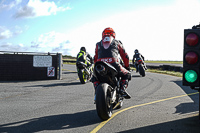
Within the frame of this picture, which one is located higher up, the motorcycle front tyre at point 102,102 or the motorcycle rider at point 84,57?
the motorcycle rider at point 84,57

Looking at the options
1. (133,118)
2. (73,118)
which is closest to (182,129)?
(133,118)

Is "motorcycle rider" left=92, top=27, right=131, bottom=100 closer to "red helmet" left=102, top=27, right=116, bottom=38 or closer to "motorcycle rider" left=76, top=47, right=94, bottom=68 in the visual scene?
"red helmet" left=102, top=27, right=116, bottom=38

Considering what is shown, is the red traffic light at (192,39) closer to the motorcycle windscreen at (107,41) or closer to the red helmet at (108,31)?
the motorcycle windscreen at (107,41)

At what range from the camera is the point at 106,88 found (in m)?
5.04

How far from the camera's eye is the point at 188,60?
377cm

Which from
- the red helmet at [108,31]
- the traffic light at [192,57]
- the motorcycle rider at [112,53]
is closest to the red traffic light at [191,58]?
the traffic light at [192,57]

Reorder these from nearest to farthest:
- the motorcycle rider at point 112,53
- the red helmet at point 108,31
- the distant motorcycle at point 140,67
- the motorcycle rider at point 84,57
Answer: the motorcycle rider at point 112,53 → the red helmet at point 108,31 → the motorcycle rider at point 84,57 → the distant motorcycle at point 140,67

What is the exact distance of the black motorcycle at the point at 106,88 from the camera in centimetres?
490

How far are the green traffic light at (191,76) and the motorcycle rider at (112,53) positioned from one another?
215 centimetres

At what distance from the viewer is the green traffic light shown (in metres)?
3.72

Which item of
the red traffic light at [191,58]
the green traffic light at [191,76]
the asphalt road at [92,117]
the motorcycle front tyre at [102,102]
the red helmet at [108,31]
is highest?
the red helmet at [108,31]

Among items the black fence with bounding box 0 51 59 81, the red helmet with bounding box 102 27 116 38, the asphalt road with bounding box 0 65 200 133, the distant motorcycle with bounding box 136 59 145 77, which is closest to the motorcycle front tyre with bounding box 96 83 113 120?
the asphalt road with bounding box 0 65 200 133

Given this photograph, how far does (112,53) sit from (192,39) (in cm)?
228

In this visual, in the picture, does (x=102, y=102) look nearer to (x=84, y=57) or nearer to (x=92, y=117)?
(x=92, y=117)
